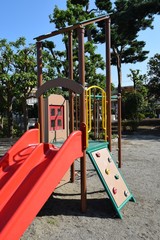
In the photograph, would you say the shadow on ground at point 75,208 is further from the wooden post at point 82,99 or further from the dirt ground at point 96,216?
the wooden post at point 82,99

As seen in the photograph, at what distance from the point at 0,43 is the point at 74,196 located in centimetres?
867

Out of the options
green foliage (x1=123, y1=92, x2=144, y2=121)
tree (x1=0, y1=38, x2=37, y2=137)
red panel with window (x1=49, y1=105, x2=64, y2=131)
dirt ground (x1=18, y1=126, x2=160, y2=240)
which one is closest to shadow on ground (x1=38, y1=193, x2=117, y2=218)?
dirt ground (x1=18, y1=126, x2=160, y2=240)

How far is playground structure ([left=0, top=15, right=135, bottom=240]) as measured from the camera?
2975 mm

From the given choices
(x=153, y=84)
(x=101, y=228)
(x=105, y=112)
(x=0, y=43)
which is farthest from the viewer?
(x=153, y=84)

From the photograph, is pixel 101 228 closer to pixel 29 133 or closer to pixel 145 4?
pixel 29 133

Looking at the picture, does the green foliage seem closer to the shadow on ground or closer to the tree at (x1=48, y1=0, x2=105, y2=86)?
the tree at (x1=48, y1=0, x2=105, y2=86)

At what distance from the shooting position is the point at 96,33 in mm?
22547

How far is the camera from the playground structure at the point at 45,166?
9.76ft

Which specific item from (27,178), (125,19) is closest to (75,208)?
(27,178)

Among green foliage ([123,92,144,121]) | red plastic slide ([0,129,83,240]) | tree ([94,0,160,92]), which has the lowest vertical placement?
red plastic slide ([0,129,83,240])

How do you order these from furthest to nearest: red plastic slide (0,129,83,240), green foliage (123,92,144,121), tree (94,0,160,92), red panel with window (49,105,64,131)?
1. green foliage (123,92,144,121)
2. tree (94,0,160,92)
3. red panel with window (49,105,64,131)
4. red plastic slide (0,129,83,240)

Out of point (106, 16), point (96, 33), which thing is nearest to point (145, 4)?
point (96, 33)

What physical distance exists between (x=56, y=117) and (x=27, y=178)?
2402 mm

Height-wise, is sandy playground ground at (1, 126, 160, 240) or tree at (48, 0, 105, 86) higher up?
tree at (48, 0, 105, 86)
